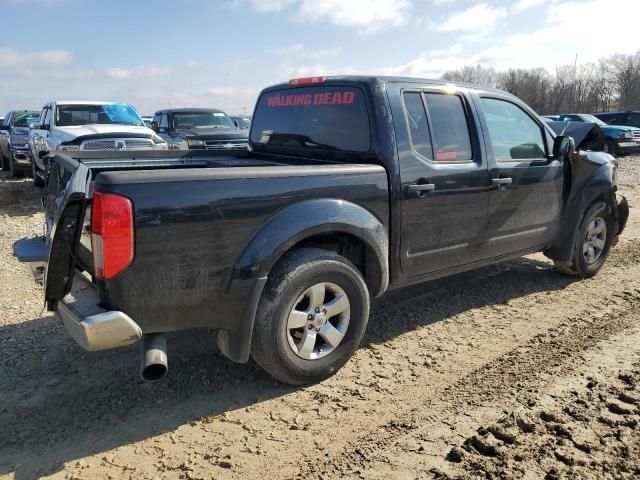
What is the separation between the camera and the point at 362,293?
3438mm

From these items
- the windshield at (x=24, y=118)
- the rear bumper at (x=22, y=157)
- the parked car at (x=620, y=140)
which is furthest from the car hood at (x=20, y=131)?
the parked car at (x=620, y=140)

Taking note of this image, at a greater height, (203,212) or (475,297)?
(203,212)

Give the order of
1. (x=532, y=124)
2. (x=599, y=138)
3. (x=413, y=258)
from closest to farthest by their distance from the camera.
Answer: (x=413, y=258) → (x=532, y=124) → (x=599, y=138)

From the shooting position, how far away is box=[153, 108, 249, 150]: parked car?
39.2ft

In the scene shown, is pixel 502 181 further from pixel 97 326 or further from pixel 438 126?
pixel 97 326

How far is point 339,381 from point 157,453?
123 centimetres

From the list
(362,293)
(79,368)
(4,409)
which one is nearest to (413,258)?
(362,293)

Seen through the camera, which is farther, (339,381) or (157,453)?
(339,381)

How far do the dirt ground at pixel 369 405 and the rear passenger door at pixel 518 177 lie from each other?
73 centimetres

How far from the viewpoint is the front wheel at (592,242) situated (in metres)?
5.23

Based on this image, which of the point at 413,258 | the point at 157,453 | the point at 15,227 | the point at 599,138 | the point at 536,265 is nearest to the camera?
the point at 157,453

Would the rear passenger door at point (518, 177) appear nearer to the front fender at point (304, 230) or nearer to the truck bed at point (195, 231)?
the front fender at point (304, 230)

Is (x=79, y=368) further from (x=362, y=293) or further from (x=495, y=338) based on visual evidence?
(x=495, y=338)

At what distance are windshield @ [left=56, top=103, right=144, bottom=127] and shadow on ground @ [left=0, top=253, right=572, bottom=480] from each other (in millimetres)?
7479
